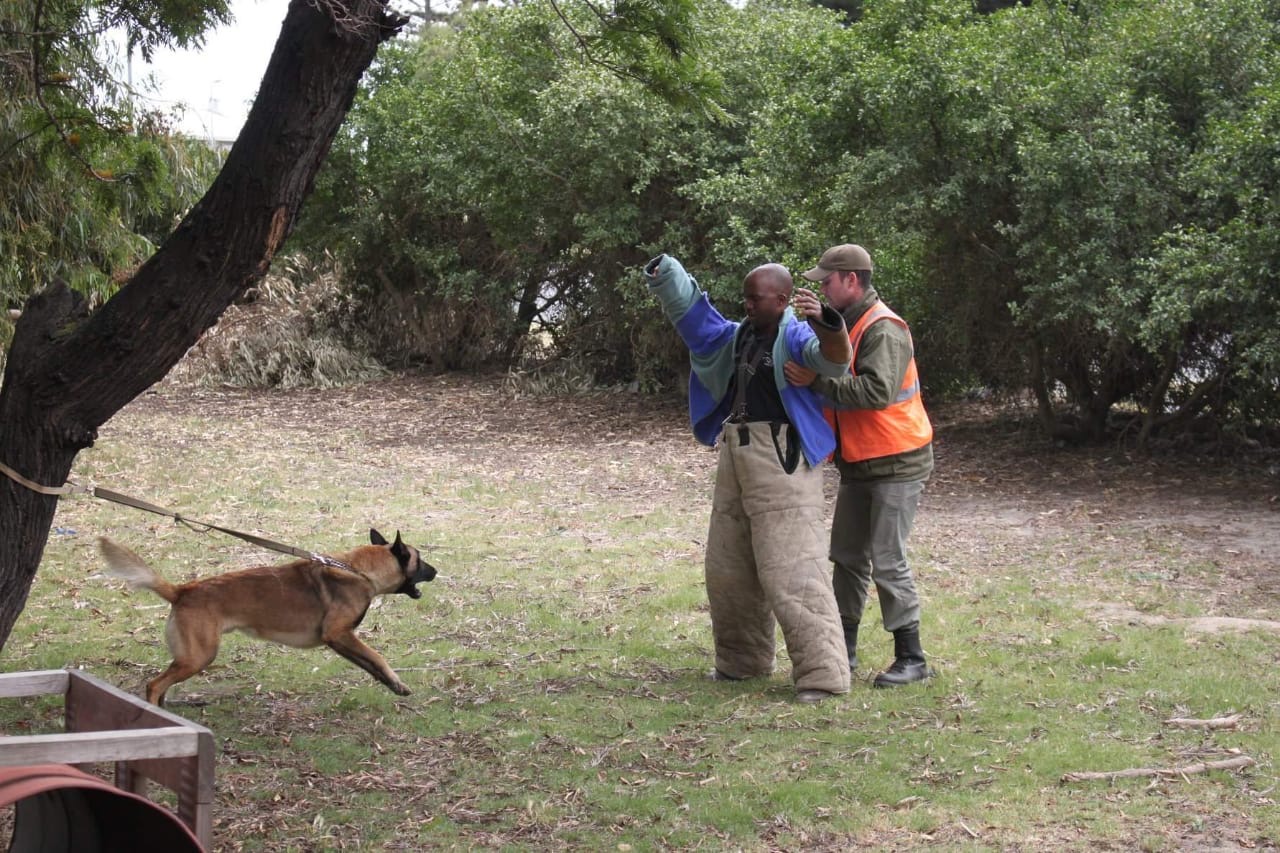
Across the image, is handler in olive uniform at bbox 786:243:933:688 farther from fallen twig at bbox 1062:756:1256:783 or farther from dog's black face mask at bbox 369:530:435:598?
dog's black face mask at bbox 369:530:435:598

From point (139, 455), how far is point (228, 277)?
Result: 1072 centimetres

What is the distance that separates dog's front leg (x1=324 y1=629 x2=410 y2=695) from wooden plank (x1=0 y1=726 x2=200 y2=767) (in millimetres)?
2689

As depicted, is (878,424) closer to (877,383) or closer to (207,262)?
(877,383)

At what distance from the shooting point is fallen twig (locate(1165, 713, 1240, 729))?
6195mm

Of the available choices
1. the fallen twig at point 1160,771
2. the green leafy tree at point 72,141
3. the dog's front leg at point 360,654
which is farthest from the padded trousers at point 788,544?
the green leafy tree at point 72,141

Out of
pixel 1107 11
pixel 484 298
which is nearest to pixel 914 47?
pixel 1107 11

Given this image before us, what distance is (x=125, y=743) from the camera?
3.82 metres

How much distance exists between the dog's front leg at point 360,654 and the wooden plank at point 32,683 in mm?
2092

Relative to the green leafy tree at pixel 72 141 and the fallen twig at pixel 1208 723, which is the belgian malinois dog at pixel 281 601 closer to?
the green leafy tree at pixel 72 141

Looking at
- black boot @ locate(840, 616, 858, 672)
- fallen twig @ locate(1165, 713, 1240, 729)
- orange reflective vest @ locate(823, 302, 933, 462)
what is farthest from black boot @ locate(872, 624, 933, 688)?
fallen twig @ locate(1165, 713, 1240, 729)

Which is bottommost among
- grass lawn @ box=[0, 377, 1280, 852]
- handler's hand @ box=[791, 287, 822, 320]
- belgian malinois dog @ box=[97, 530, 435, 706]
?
grass lawn @ box=[0, 377, 1280, 852]

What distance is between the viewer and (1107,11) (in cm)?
1420

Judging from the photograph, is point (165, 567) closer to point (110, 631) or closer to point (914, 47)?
point (110, 631)

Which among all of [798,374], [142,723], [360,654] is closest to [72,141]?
[360,654]
